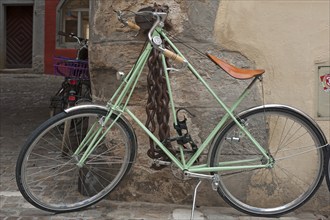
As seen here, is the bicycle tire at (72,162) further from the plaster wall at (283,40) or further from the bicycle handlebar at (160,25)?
the plaster wall at (283,40)

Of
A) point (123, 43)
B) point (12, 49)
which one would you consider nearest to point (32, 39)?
point (12, 49)

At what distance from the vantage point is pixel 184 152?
3.14 m

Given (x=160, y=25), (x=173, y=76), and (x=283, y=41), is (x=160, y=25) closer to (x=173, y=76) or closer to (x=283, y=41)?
(x=173, y=76)

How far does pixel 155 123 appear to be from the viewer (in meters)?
3.20

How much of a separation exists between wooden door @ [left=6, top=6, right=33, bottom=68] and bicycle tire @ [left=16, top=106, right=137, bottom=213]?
17.4m

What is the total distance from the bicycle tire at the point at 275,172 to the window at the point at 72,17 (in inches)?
602

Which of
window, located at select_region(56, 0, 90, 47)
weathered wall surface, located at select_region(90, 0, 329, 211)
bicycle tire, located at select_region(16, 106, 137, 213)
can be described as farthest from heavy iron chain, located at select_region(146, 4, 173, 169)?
window, located at select_region(56, 0, 90, 47)

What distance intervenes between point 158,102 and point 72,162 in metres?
0.73

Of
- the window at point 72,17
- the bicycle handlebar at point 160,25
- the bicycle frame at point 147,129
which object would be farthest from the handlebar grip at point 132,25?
the window at point 72,17

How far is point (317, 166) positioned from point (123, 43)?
5.59 ft

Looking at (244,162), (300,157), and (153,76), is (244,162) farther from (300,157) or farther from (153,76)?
(153,76)

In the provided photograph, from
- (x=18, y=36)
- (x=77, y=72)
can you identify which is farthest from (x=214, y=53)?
(x=18, y=36)

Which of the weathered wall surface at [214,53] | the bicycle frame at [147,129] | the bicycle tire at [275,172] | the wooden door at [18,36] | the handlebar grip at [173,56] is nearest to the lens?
the handlebar grip at [173,56]

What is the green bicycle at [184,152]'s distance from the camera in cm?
304
